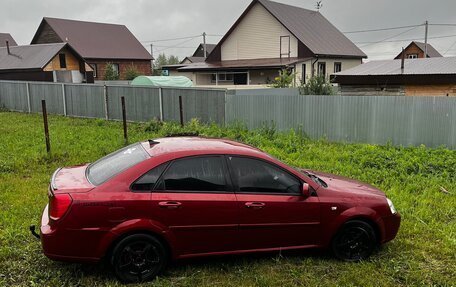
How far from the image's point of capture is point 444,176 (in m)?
8.39

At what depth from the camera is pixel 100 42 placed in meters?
41.7

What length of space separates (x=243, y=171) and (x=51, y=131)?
36.5 feet

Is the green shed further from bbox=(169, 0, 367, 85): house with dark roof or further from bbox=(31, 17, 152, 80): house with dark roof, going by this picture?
bbox=(31, 17, 152, 80): house with dark roof

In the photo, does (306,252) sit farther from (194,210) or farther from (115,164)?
(115,164)

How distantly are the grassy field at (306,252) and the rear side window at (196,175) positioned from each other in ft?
3.02

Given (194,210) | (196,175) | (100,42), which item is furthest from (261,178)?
(100,42)

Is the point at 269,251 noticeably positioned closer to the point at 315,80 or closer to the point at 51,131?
the point at 51,131

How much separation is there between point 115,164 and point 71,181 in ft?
1.57

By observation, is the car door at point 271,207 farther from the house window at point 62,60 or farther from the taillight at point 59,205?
the house window at point 62,60

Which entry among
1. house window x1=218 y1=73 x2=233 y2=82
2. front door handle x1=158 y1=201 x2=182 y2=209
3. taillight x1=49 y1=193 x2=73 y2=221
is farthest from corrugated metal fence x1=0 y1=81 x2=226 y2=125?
house window x1=218 y1=73 x2=233 y2=82

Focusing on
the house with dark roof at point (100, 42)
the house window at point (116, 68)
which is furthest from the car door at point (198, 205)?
the house window at point (116, 68)

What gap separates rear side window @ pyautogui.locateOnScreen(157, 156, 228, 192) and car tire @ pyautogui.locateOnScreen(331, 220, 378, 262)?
4.79 feet

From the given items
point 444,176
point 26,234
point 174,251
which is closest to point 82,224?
point 174,251

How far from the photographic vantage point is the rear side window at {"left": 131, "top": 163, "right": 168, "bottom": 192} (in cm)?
415
